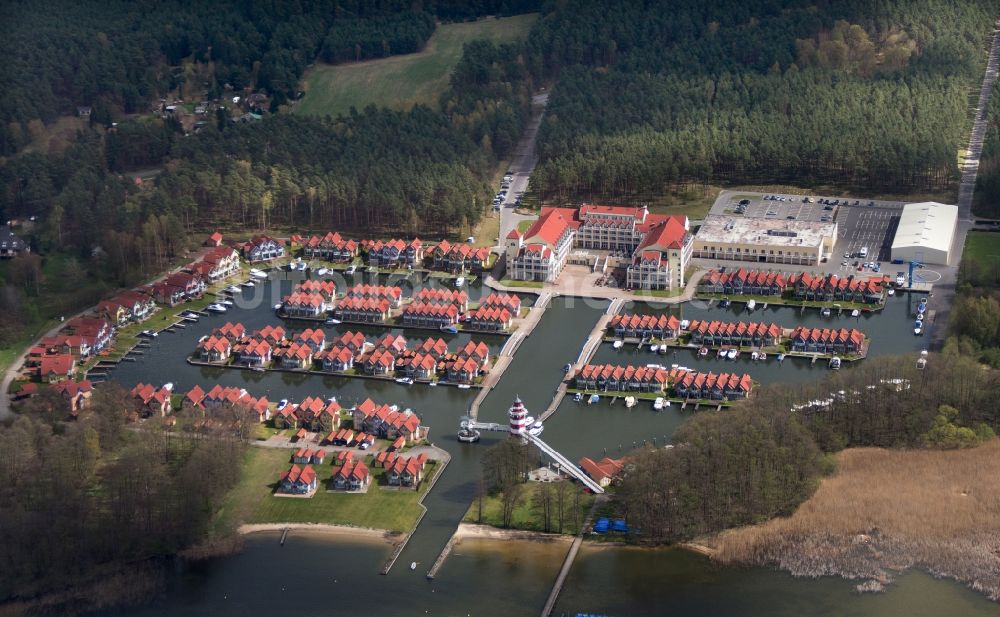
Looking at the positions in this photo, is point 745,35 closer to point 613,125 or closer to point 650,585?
point 613,125

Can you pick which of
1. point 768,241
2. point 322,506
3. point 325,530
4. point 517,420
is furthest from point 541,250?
point 325,530

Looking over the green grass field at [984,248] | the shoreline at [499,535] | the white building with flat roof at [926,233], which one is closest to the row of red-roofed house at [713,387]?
the shoreline at [499,535]

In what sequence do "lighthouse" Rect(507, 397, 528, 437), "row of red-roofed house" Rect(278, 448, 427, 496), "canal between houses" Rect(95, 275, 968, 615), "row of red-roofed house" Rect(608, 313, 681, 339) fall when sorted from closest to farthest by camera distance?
"canal between houses" Rect(95, 275, 968, 615), "row of red-roofed house" Rect(278, 448, 427, 496), "lighthouse" Rect(507, 397, 528, 437), "row of red-roofed house" Rect(608, 313, 681, 339)

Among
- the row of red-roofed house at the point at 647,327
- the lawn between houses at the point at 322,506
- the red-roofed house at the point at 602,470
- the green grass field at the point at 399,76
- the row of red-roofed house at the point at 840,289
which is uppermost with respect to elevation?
the green grass field at the point at 399,76

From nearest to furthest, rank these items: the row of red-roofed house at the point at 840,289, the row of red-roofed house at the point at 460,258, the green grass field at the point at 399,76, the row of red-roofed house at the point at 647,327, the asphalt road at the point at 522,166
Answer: the row of red-roofed house at the point at 647,327
the row of red-roofed house at the point at 840,289
the row of red-roofed house at the point at 460,258
the asphalt road at the point at 522,166
the green grass field at the point at 399,76

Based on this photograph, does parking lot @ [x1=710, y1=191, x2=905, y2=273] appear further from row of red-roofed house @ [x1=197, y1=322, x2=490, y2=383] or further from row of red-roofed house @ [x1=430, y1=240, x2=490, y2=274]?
row of red-roofed house @ [x1=197, y1=322, x2=490, y2=383]

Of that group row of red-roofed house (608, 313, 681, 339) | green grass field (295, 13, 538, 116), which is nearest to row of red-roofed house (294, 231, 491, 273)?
row of red-roofed house (608, 313, 681, 339)

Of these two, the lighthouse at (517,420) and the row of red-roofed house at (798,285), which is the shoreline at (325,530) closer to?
the lighthouse at (517,420)
